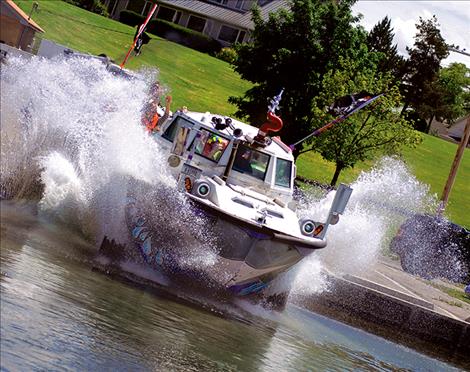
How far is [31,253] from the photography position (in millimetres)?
15734

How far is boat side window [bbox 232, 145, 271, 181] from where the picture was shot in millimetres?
19672

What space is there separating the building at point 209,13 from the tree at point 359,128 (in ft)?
150

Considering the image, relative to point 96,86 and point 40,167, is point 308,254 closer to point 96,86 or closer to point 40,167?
point 40,167

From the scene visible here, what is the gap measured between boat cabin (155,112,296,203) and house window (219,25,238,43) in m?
71.2

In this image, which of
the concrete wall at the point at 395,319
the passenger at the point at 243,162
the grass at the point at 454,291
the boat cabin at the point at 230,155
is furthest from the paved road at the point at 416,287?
the passenger at the point at 243,162

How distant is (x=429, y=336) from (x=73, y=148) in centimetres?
797

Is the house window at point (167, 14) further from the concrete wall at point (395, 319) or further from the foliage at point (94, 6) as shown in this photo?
the concrete wall at point (395, 319)

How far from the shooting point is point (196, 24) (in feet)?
308

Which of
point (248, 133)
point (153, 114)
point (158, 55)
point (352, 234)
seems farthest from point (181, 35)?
point (248, 133)

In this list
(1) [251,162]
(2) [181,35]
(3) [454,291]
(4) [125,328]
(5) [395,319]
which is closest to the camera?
(4) [125,328]

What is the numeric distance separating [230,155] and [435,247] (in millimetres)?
12842

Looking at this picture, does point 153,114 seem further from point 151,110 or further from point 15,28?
point 15,28

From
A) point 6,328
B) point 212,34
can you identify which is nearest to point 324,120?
point 6,328

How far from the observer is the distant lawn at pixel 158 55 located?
66125mm
